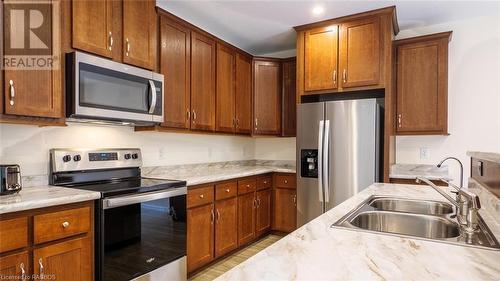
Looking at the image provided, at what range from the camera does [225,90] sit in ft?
11.2

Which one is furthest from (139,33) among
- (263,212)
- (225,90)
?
(263,212)

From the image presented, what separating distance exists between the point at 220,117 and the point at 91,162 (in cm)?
145

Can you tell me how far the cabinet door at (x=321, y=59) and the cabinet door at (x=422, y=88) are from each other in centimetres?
75

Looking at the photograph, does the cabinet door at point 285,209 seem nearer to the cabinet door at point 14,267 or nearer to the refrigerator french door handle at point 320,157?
the refrigerator french door handle at point 320,157

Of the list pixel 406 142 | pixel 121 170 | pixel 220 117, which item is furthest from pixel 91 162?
pixel 406 142

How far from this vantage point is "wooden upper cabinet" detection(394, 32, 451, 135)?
3089mm

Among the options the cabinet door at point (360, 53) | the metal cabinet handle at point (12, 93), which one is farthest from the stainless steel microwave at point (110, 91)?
the cabinet door at point (360, 53)

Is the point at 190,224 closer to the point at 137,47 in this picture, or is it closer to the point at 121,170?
the point at 121,170

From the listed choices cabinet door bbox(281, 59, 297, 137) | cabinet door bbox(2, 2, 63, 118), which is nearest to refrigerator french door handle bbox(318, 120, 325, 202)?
cabinet door bbox(281, 59, 297, 137)

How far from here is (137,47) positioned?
7.46 ft

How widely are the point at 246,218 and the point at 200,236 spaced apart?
30.0 inches

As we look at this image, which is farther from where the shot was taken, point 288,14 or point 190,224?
point 288,14

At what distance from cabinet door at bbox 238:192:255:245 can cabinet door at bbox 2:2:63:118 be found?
1947 mm

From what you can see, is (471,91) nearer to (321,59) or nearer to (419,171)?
(419,171)
